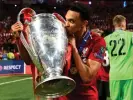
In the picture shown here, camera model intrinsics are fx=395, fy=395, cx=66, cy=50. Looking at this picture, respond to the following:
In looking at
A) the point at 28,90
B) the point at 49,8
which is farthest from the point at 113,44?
the point at 49,8

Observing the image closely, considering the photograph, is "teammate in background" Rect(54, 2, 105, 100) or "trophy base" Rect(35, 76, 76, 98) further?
"teammate in background" Rect(54, 2, 105, 100)

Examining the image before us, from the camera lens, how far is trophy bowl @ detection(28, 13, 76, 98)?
2.62 metres

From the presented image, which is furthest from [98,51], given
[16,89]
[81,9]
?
[16,89]

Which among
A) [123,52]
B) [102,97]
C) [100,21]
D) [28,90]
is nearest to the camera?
[123,52]

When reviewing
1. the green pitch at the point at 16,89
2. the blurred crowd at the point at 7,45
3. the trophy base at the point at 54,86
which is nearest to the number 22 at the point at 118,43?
the trophy base at the point at 54,86

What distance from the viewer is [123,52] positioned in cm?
609

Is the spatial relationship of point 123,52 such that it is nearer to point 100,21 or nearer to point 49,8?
point 100,21

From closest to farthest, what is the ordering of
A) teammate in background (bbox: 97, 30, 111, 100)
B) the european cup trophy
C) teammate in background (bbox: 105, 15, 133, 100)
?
the european cup trophy → teammate in background (bbox: 105, 15, 133, 100) → teammate in background (bbox: 97, 30, 111, 100)

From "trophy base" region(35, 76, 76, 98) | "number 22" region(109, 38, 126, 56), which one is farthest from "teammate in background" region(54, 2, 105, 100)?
"number 22" region(109, 38, 126, 56)

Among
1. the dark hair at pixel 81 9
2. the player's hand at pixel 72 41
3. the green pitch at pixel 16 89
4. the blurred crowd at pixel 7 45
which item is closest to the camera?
the player's hand at pixel 72 41

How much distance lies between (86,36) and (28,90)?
830cm

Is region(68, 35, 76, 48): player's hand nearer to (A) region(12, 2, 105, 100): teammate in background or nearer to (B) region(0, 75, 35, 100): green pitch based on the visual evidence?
(A) region(12, 2, 105, 100): teammate in background

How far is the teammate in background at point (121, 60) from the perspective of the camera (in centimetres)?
606

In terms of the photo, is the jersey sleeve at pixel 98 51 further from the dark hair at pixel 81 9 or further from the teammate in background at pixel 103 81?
the teammate in background at pixel 103 81
